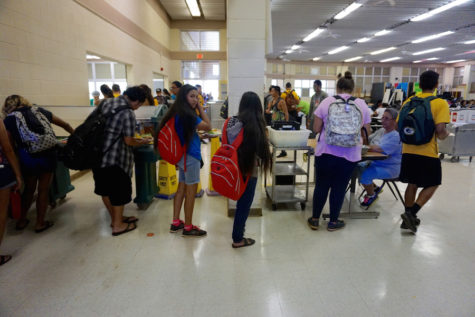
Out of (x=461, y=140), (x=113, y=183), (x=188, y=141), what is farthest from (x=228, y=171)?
(x=461, y=140)

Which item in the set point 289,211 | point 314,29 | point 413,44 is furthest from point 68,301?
point 413,44

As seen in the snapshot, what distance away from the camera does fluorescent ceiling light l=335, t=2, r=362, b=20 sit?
7602mm

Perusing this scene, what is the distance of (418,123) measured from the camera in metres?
2.66

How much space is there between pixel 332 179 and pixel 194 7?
33.0 ft

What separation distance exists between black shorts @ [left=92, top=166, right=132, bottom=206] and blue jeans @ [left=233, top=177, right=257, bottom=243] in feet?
3.72

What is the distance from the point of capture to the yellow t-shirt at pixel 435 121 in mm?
2615

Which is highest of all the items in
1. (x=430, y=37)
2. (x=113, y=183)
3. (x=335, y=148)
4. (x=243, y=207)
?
(x=430, y=37)

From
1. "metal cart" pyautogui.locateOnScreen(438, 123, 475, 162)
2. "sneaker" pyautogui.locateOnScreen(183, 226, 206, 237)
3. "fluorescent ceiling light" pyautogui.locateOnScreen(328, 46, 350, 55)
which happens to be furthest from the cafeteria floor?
"fluorescent ceiling light" pyautogui.locateOnScreen(328, 46, 350, 55)

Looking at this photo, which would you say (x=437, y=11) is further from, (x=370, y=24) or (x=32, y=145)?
(x=32, y=145)

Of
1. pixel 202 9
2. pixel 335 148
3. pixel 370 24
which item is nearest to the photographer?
pixel 335 148

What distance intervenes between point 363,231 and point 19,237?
11.2ft

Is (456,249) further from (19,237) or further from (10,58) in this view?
(10,58)

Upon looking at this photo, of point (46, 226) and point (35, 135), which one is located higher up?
point (35, 135)

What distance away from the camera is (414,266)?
95.6 inches
